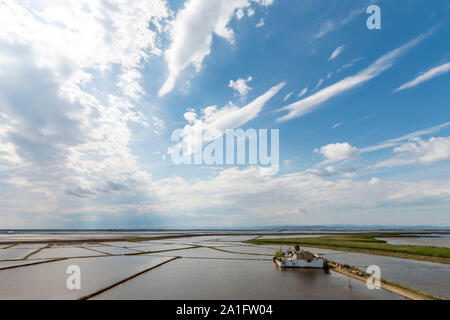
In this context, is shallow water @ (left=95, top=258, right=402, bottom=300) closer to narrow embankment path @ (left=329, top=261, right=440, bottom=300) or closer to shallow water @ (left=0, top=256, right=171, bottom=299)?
narrow embankment path @ (left=329, top=261, right=440, bottom=300)

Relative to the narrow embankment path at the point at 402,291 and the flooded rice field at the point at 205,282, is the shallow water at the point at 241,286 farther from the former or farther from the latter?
the narrow embankment path at the point at 402,291

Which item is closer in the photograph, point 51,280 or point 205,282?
point 205,282

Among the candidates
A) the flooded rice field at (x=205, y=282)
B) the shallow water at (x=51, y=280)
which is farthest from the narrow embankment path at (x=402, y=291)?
the shallow water at (x=51, y=280)

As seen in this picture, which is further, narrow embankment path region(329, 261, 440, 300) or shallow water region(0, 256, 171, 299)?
shallow water region(0, 256, 171, 299)

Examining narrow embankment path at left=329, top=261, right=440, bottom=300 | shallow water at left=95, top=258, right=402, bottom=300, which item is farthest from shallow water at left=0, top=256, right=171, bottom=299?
narrow embankment path at left=329, top=261, right=440, bottom=300

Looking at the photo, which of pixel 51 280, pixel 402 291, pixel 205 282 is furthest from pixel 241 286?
pixel 51 280

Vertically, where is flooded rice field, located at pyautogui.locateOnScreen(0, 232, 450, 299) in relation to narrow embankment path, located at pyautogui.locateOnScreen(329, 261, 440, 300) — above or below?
below

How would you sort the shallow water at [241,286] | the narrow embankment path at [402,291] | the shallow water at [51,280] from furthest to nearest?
the shallow water at [51,280]
the shallow water at [241,286]
the narrow embankment path at [402,291]

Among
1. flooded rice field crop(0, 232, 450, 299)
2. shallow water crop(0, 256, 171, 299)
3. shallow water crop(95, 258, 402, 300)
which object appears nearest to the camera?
shallow water crop(95, 258, 402, 300)

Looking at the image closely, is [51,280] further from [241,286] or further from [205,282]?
[241,286]
